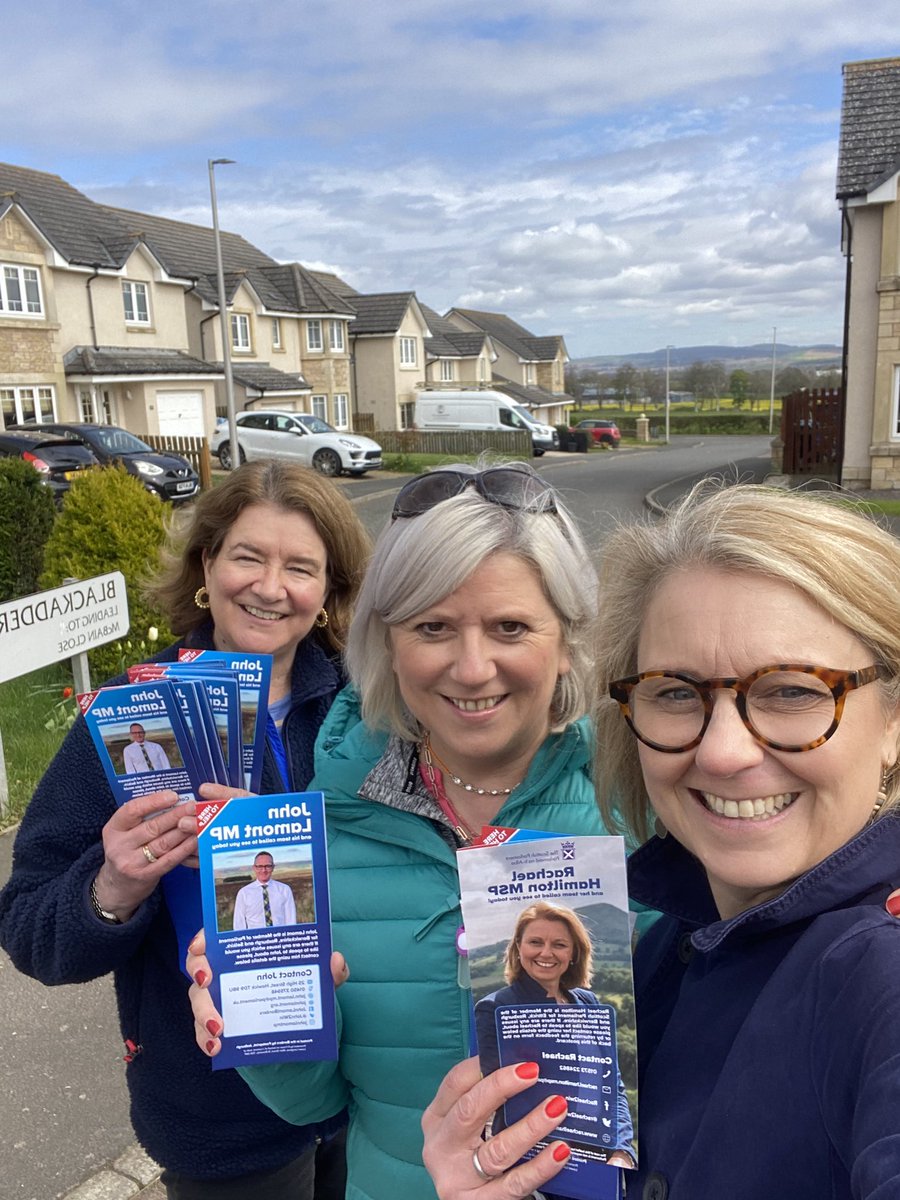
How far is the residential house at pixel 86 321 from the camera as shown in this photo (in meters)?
30.5

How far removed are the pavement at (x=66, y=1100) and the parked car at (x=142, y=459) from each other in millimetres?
18646

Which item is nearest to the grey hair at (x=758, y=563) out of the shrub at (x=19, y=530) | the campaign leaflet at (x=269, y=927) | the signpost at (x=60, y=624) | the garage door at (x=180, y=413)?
the campaign leaflet at (x=269, y=927)

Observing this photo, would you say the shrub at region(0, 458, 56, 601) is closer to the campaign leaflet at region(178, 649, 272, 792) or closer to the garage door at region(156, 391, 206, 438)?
the campaign leaflet at region(178, 649, 272, 792)

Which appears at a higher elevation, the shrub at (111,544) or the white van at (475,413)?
the white van at (475,413)

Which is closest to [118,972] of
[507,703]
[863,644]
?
[507,703]

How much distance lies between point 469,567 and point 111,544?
6.29 m

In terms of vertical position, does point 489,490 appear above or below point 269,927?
above

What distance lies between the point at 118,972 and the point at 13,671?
126 inches

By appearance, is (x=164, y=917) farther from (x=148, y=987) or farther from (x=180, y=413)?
(x=180, y=413)

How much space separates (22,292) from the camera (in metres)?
30.8

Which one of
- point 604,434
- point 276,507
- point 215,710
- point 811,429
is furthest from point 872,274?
point 604,434

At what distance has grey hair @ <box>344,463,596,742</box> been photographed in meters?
1.87

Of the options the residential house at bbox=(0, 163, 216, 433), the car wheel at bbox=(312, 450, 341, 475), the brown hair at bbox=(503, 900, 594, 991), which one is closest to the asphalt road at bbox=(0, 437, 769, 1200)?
the brown hair at bbox=(503, 900, 594, 991)

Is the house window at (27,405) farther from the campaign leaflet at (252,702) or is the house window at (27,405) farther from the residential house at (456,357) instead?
the campaign leaflet at (252,702)
